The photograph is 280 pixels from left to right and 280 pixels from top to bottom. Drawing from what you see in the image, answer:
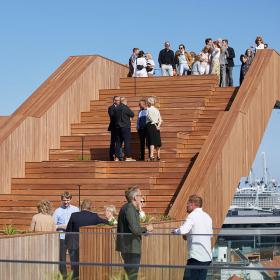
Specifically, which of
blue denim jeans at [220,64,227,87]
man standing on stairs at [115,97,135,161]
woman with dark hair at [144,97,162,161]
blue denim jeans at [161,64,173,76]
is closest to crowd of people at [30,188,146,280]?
woman with dark hair at [144,97,162,161]

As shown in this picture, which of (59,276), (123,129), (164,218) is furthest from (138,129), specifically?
(59,276)

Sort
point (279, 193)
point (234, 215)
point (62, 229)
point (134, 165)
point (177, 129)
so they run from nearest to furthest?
point (62, 229), point (134, 165), point (177, 129), point (234, 215), point (279, 193)

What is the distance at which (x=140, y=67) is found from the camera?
27.2 metres

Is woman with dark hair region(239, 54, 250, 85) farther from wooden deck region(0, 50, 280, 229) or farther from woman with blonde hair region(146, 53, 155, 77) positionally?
woman with blonde hair region(146, 53, 155, 77)

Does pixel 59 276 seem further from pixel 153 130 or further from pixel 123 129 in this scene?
pixel 123 129

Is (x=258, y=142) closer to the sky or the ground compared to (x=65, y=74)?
closer to the ground

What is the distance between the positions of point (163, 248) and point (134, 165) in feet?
23.4

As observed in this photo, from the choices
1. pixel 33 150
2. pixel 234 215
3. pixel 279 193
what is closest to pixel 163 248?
pixel 33 150

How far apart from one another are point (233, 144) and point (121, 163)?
2311 mm

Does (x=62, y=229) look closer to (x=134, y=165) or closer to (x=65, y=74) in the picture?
(x=134, y=165)

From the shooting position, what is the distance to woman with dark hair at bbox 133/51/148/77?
2700cm

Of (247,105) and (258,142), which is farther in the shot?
(258,142)

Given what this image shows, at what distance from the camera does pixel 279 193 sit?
14975 cm

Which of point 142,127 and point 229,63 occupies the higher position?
point 229,63
